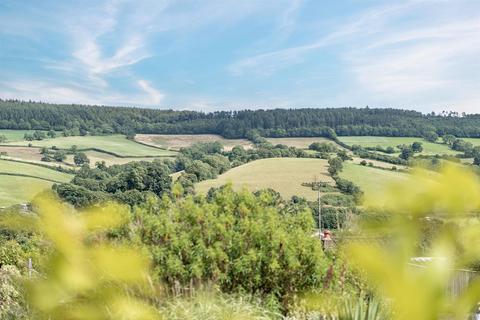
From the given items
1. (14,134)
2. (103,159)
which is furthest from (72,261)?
(14,134)

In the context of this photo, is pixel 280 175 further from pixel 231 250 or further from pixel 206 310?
pixel 206 310

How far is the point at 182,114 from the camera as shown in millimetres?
133125

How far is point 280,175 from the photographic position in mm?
73312

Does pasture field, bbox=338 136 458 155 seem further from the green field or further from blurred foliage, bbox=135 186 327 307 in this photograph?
blurred foliage, bbox=135 186 327 307

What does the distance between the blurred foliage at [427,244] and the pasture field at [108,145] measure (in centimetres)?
9451

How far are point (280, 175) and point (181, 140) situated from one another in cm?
4126

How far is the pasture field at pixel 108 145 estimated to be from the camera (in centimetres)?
9662

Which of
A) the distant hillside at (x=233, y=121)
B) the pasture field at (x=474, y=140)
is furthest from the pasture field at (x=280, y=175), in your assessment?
the distant hillside at (x=233, y=121)

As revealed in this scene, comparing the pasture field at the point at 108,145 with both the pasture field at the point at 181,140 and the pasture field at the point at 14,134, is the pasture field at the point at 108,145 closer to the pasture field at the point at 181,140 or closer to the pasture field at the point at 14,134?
the pasture field at the point at 181,140

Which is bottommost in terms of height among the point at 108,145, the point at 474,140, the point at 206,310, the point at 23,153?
the point at 23,153

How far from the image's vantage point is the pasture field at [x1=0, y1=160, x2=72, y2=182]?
7165 cm

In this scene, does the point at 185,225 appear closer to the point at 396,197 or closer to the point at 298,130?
the point at 396,197

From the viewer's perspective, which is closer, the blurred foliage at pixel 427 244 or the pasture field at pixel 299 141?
the blurred foliage at pixel 427 244

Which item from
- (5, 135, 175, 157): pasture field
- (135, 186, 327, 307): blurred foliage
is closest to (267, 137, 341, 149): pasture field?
(5, 135, 175, 157): pasture field
